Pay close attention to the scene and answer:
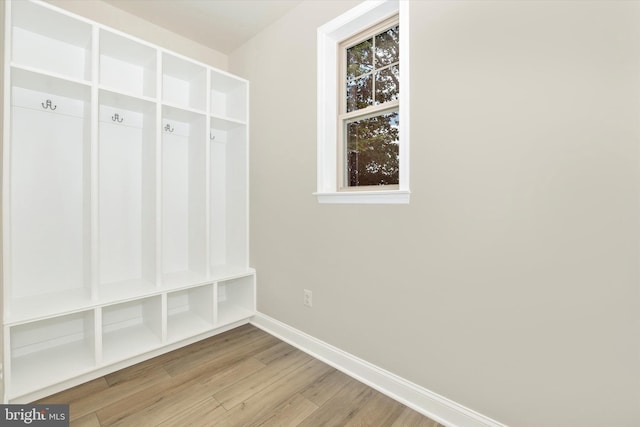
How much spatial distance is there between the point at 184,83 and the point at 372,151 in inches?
75.5

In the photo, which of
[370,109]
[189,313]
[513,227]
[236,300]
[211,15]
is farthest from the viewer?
[236,300]

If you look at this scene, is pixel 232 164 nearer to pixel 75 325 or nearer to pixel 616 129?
pixel 75 325

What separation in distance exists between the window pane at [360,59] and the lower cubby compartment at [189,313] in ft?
6.70

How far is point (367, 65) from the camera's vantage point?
200cm

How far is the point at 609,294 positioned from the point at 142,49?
3.03m

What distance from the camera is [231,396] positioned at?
1.70m

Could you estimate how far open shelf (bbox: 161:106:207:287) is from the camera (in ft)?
8.12

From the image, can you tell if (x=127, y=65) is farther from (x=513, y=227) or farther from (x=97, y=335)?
(x=513, y=227)

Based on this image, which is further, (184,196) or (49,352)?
(184,196)

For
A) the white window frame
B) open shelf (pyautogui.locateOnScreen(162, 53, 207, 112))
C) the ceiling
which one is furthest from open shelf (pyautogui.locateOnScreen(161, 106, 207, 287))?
the white window frame

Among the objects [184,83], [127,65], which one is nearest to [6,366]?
[127,65]

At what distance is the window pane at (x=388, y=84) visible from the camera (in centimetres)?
183

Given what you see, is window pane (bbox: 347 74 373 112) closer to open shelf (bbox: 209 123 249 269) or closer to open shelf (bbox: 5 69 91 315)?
open shelf (bbox: 209 123 249 269)

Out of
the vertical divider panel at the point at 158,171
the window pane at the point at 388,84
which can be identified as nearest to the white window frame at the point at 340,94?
the window pane at the point at 388,84
